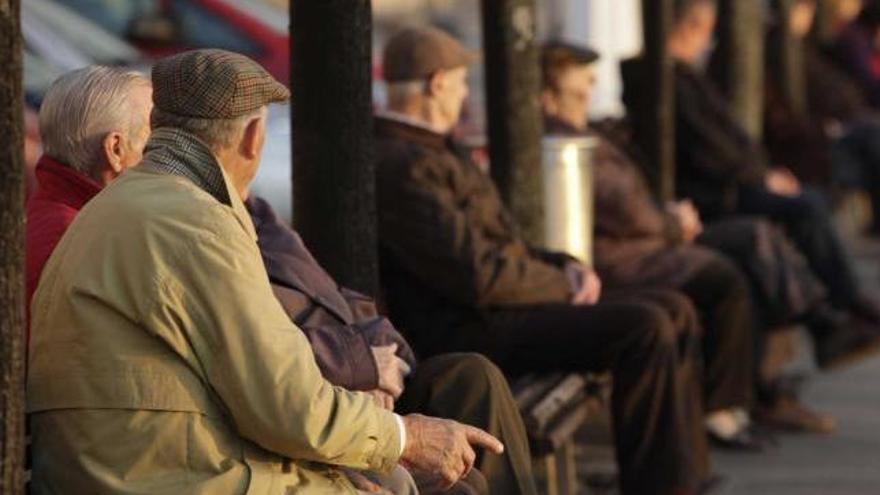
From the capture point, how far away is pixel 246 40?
1241 centimetres

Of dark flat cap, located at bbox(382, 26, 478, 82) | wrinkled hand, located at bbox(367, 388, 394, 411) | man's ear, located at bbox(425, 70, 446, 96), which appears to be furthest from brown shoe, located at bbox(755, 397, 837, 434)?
wrinkled hand, located at bbox(367, 388, 394, 411)

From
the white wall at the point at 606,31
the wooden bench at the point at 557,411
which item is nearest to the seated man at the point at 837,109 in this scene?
the white wall at the point at 606,31

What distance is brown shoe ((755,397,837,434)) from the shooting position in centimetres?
948

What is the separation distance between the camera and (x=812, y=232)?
10336 millimetres

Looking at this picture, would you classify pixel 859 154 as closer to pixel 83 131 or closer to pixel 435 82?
pixel 435 82

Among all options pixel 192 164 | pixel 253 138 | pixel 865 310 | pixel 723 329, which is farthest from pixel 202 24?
pixel 192 164

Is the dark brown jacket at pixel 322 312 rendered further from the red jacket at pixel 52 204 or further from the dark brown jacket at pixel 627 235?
the dark brown jacket at pixel 627 235

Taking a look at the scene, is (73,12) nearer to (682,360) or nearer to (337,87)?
(682,360)

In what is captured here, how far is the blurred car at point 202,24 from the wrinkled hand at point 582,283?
4874mm

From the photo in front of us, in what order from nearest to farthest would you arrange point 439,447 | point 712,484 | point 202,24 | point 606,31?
point 439,447 < point 712,484 < point 202,24 < point 606,31

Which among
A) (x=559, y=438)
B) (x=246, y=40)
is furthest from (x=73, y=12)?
(x=559, y=438)

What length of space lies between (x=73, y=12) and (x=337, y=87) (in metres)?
6.52

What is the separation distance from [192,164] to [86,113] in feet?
2.24

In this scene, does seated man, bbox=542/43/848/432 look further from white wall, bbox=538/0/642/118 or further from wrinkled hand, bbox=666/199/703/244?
white wall, bbox=538/0/642/118
